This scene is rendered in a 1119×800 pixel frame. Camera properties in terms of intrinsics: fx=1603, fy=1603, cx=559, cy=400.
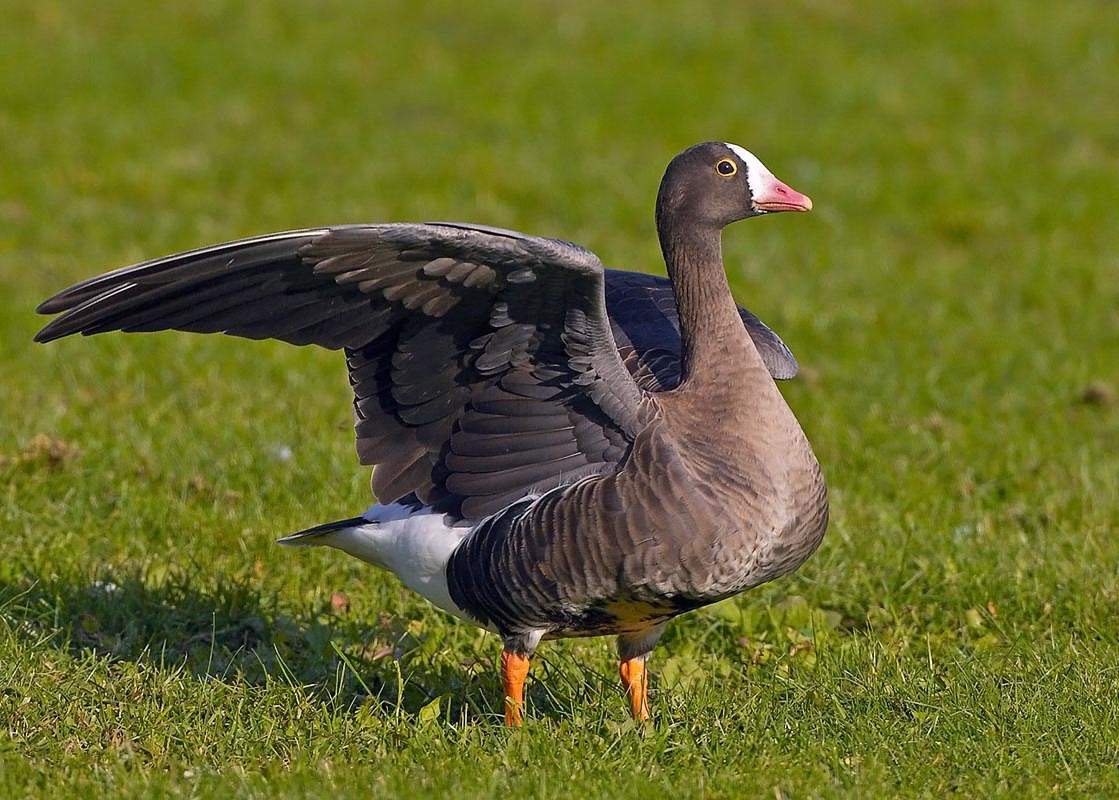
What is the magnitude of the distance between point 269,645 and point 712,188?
2231 millimetres

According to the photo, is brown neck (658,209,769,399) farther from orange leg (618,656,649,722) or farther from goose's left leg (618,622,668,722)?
orange leg (618,656,649,722)

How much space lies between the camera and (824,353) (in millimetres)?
9047

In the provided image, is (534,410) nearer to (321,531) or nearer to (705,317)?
(705,317)

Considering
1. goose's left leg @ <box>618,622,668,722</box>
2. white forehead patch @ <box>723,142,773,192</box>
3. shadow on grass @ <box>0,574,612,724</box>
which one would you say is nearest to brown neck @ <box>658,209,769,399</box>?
white forehead patch @ <box>723,142,773,192</box>

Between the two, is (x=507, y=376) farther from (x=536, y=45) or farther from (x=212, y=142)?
(x=536, y=45)

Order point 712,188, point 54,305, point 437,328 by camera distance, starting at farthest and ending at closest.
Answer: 1. point 712,188
2. point 437,328
3. point 54,305

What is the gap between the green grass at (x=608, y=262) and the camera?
473 cm

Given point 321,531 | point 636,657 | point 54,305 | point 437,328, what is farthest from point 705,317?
point 54,305

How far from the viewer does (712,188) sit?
5043 millimetres

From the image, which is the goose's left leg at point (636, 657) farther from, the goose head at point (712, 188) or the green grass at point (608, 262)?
the goose head at point (712, 188)

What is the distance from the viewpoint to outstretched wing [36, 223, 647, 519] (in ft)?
14.7

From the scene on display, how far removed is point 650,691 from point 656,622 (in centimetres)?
54

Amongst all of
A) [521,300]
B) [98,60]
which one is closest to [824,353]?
[521,300]

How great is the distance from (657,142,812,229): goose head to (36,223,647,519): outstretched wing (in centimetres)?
57
